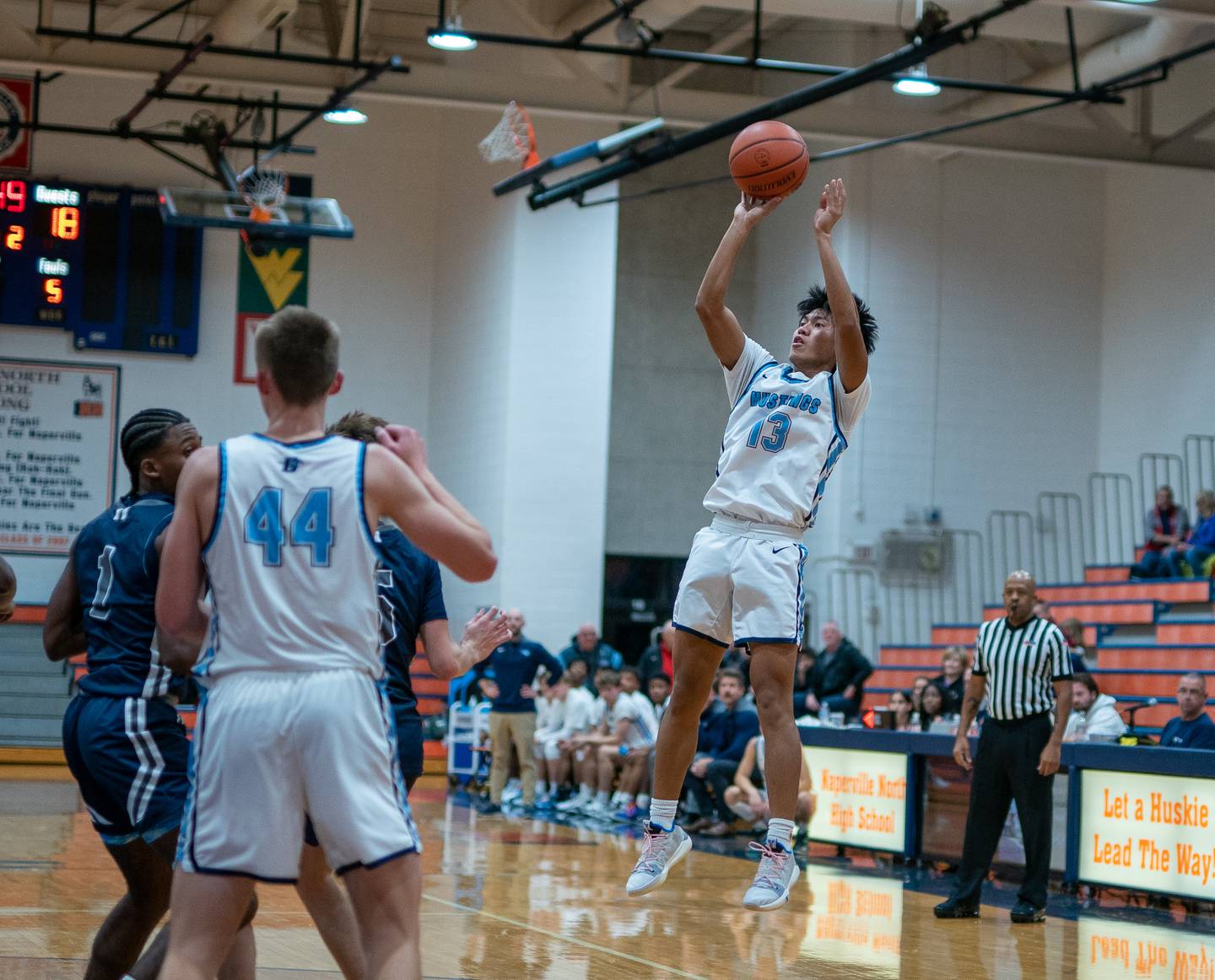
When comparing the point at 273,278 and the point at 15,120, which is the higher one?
the point at 15,120

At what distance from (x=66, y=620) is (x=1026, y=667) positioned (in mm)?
6112

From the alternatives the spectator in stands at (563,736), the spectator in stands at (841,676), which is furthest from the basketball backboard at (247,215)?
the spectator in stands at (841,676)

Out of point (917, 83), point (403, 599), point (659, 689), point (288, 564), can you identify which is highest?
point (917, 83)

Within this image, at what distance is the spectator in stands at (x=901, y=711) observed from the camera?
12.9 metres

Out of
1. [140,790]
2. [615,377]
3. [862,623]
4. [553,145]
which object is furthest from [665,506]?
[140,790]

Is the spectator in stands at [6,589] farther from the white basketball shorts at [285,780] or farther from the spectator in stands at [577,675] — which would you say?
the spectator in stands at [577,675]

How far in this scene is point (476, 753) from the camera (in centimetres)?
1753

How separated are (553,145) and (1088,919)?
1269cm

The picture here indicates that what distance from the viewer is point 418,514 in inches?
140

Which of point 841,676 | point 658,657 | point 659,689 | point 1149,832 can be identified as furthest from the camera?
point 658,657

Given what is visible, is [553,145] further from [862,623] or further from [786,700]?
[786,700]

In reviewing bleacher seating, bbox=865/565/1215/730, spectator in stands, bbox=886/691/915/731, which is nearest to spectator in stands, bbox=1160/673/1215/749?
spectator in stands, bbox=886/691/915/731

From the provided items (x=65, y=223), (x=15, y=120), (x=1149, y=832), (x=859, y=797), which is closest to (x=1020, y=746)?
(x=1149, y=832)

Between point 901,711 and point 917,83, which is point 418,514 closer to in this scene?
point 901,711
